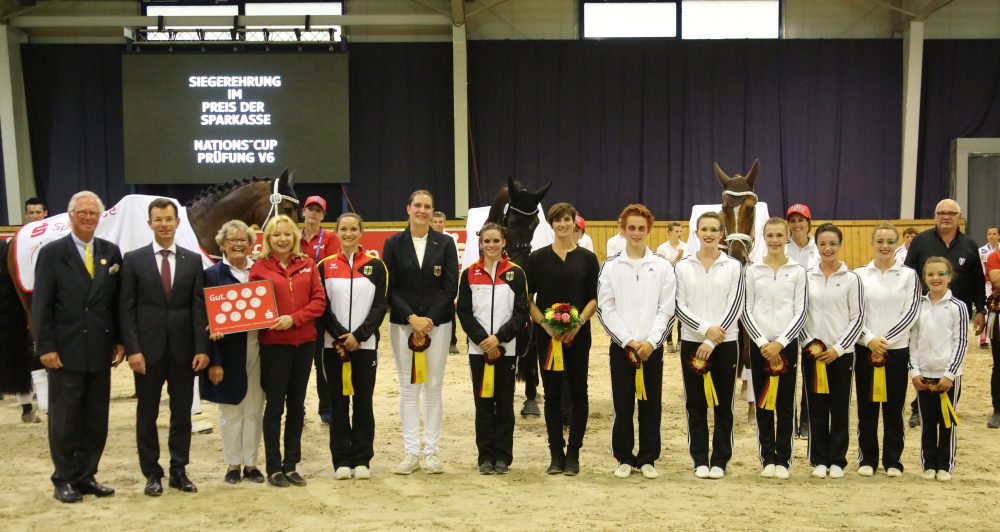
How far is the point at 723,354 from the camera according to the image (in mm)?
4879

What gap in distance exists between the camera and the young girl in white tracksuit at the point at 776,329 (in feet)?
16.0

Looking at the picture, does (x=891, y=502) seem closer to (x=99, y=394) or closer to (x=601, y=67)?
(x=99, y=394)

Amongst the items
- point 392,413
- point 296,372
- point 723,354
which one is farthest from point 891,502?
point 392,413

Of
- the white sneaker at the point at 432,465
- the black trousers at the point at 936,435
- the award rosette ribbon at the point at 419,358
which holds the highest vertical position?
the award rosette ribbon at the point at 419,358

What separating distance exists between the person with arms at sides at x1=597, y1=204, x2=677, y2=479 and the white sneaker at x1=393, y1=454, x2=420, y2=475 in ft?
3.93

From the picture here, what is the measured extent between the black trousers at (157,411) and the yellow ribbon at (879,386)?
3861 mm

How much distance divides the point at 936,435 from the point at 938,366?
0.42 metres

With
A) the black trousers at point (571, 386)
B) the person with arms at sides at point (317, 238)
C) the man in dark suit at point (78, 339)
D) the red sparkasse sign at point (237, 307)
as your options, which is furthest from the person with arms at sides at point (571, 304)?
the man in dark suit at point (78, 339)

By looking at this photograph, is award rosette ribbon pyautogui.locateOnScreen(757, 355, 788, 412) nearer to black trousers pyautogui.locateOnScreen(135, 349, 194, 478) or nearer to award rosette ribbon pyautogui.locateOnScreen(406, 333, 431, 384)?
award rosette ribbon pyautogui.locateOnScreen(406, 333, 431, 384)

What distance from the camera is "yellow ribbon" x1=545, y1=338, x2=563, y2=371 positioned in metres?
4.94

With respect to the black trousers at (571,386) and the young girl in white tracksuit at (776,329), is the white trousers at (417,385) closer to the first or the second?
the black trousers at (571,386)

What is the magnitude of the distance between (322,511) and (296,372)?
0.85m

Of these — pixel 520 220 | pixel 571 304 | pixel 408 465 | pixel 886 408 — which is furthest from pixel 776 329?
pixel 408 465

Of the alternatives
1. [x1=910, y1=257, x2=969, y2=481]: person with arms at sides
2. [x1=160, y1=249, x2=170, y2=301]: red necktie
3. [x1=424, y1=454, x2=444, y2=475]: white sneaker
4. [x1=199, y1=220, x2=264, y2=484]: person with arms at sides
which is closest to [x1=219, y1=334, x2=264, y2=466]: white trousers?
[x1=199, y1=220, x2=264, y2=484]: person with arms at sides
